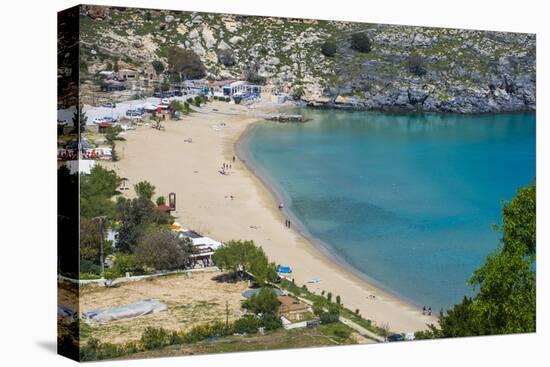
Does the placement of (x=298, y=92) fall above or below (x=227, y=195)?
above

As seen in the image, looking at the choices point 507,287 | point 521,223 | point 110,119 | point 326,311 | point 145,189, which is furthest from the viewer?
point 521,223

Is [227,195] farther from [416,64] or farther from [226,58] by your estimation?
[416,64]

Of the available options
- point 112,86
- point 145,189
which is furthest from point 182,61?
point 145,189

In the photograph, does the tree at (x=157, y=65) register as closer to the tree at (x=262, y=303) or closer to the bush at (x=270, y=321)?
the tree at (x=262, y=303)

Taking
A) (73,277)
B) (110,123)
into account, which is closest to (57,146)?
(110,123)

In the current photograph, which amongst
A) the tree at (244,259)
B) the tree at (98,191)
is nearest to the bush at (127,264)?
the tree at (98,191)

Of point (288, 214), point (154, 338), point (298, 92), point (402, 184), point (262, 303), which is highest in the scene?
point (298, 92)
